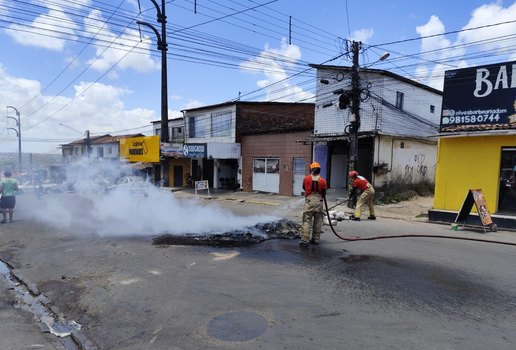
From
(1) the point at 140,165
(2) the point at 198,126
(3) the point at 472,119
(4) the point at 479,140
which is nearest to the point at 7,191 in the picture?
(3) the point at 472,119

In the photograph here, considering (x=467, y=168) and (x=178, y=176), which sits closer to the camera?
(x=467, y=168)

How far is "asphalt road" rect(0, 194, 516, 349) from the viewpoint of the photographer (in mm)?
3936

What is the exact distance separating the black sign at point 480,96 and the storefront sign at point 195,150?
52.8 feet

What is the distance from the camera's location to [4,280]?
20.6 ft

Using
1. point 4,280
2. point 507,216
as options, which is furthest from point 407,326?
point 507,216

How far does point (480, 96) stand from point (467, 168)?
7.91 ft

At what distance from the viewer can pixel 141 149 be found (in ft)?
76.5

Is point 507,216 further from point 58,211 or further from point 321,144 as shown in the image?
point 58,211

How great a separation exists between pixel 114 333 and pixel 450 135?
39.7 feet

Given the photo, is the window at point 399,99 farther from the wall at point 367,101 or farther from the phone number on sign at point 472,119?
the phone number on sign at point 472,119

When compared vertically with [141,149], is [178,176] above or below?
below

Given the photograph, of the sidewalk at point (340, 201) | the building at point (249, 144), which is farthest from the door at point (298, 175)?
the sidewalk at point (340, 201)

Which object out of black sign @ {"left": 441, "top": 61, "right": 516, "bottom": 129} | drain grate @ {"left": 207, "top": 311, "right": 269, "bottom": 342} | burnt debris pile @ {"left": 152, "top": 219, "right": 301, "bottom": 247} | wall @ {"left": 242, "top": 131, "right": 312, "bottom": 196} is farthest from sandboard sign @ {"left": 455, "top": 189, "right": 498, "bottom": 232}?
wall @ {"left": 242, "top": 131, "right": 312, "bottom": 196}

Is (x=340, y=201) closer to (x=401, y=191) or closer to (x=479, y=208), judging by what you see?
(x=401, y=191)
